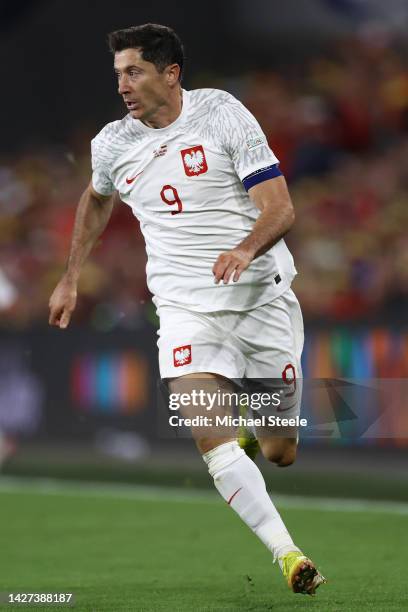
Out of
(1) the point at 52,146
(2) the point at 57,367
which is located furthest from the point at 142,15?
(2) the point at 57,367

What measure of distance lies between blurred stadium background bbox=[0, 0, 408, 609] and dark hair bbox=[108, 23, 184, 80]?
461cm

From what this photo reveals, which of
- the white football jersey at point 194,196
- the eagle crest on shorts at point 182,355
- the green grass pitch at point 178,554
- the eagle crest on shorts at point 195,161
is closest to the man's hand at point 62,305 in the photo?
the white football jersey at point 194,196

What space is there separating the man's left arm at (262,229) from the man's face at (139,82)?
59cm

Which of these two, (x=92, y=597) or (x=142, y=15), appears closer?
(x=92, y=597)

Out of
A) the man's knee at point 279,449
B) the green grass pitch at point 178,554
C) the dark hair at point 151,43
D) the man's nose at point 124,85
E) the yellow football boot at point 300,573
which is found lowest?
the green grass pitch at point 178,554

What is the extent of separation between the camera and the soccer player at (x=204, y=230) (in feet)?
17.4

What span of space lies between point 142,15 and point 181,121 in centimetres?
1240

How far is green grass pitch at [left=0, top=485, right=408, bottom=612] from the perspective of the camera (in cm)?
543

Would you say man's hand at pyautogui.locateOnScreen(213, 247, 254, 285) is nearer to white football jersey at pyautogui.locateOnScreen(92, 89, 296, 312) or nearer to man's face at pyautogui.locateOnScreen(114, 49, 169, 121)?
white football jersey at pyautogui.locateOnScreen(92, 89, 296, 312)

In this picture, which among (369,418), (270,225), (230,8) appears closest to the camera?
(270,225)

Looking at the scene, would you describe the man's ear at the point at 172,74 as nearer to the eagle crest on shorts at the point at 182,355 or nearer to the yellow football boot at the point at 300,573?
the eagle crest on shorts at the point at 182,355

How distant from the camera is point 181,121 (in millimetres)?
5551

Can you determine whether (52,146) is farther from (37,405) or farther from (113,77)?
(37,405)

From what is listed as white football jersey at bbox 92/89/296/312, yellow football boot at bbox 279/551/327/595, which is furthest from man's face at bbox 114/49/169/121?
yellow football boot at bbox 279/551/327/595
